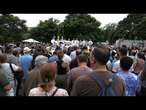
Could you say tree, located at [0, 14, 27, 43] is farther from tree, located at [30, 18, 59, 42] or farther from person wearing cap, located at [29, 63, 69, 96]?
person wearing cap, located at [29, 63, 69, 96]

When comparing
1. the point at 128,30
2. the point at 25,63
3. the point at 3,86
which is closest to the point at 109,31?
the point at 128,30

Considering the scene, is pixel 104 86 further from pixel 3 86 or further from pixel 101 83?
pixel 3 86

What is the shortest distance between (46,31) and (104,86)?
72187mm

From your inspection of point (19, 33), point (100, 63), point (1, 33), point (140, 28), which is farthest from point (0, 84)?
point (19, 33)

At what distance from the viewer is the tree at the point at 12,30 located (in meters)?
68.0

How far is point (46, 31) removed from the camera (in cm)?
7475

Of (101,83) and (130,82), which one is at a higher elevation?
(101,83)

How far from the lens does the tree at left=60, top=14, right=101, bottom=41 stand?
219 feet

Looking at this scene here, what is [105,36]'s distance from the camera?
86.4 meters

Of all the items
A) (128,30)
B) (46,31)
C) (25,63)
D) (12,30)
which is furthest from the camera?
(12,30)

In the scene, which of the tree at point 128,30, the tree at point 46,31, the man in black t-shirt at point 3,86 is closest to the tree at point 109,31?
the tree at point 128,30

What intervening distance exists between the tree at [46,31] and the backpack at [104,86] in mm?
68668
